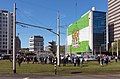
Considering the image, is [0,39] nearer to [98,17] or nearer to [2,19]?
[2,19]

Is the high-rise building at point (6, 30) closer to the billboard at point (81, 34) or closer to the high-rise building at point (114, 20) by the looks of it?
the billboard at point (81, 34)

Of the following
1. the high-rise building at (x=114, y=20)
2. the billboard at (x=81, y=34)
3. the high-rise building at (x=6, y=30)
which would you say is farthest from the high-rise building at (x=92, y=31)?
the high-rise building at (x=6, y=30)

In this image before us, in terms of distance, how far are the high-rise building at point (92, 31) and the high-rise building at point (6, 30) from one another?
40.4 metres

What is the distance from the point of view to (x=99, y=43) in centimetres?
17038

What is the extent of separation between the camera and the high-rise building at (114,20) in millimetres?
178925

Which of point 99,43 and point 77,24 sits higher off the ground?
point 77,24

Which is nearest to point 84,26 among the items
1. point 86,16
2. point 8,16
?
point 86,16

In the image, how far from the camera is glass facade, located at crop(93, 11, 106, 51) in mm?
159375

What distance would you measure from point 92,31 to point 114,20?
28198mm

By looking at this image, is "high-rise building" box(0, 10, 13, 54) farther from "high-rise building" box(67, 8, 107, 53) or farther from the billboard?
"high-rise building" box(67, 8, 107, 53)

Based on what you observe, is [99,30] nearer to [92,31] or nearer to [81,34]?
[92,31]

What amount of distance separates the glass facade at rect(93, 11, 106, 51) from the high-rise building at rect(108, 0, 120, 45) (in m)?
13.7

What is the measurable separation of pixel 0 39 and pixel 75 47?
1886 inches

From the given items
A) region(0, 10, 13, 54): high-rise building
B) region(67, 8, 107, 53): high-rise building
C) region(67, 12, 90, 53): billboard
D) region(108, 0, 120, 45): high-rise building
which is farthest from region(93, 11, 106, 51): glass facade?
region(0, 10, 13, 54): high-rise building
